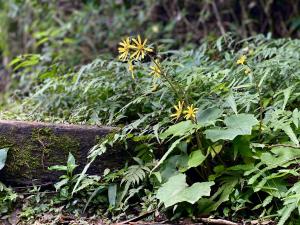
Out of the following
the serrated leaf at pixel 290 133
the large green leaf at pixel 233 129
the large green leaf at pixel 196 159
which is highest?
the large green leaf at pixel 233 129

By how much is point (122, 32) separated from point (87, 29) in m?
0.45

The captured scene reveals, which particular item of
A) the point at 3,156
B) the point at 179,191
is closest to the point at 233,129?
the point at 179,191

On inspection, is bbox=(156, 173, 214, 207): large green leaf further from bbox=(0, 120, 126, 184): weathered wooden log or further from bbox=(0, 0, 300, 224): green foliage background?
bbox=(0, 120, 126, 184): weathered wooden log

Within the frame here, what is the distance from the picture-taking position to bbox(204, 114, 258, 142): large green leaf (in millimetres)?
1964

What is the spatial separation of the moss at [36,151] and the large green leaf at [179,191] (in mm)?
585

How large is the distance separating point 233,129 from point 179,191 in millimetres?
358

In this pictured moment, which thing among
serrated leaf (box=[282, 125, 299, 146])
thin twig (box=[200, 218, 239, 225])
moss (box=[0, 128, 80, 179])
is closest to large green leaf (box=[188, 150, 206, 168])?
thin twig (box=[200, 218, 239, 225])

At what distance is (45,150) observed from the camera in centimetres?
236

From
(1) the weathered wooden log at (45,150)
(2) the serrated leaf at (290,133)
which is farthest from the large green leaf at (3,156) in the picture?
(2) the serrated leaf at (290,133)

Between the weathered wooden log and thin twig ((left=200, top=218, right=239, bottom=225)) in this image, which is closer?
thin twig ((left=200, top=218, right=239, bottom=225))

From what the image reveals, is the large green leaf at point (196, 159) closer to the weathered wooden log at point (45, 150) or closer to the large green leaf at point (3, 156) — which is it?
the weathered wooden log at point (45, 150)

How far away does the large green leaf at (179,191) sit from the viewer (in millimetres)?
1905

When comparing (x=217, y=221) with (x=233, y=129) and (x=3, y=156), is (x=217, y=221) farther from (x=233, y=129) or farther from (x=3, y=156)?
(x=3, y=156)

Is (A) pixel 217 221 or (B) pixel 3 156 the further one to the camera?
(B) pixel 3 156
